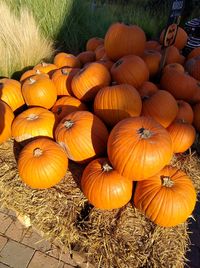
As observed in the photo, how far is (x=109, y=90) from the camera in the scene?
1819mm

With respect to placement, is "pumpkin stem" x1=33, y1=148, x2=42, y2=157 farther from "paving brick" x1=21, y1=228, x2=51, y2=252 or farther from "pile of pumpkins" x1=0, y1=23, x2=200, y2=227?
"paving brick" x1=21, y1=228, x2=51, y2=252

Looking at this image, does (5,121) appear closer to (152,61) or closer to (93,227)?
(93,227)

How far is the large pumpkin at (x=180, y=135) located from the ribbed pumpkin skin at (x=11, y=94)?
1363mm

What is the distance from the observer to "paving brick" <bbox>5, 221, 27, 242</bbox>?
7.16ft

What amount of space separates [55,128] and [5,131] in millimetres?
454

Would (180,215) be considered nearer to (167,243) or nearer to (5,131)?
(167,243)

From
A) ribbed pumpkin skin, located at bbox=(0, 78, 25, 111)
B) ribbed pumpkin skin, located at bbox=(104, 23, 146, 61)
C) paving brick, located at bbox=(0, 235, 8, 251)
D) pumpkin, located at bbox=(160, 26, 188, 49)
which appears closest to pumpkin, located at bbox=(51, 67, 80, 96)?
ribbed pumpkin skin, located at bbox=(0, 78, 25, 111)

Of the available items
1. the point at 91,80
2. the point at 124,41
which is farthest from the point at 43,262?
the point at 124,41

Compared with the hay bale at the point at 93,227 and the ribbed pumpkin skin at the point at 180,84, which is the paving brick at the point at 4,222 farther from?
the ribbed pumpkin skin at the point at 180,84

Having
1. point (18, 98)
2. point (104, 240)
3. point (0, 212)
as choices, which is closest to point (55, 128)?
point (18, 98)

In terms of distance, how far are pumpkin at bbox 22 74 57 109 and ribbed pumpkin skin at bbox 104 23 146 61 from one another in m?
0.69

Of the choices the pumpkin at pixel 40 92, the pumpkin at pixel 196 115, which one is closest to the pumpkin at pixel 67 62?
the pumpkin at pixel 40 92

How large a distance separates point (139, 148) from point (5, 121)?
3.88ft

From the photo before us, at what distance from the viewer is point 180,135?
6.47 ft
